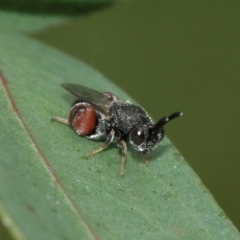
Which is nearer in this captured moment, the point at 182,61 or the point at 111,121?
the point at 111,121

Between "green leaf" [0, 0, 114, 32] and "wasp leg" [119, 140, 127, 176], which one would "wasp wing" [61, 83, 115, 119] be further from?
"green leaf" [0, 0, 114, 32]

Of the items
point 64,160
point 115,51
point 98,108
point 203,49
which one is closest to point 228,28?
point 203,49

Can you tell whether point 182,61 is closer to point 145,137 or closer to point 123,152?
point 145,137

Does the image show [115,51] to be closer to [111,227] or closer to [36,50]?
[36,50]

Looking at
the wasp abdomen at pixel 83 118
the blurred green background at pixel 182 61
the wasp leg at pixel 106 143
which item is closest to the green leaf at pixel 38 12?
the wasp abdomen at pixel 83 118

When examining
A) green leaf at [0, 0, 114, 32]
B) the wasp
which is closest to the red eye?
the wasp

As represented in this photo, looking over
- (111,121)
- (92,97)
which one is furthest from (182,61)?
(92,97)
